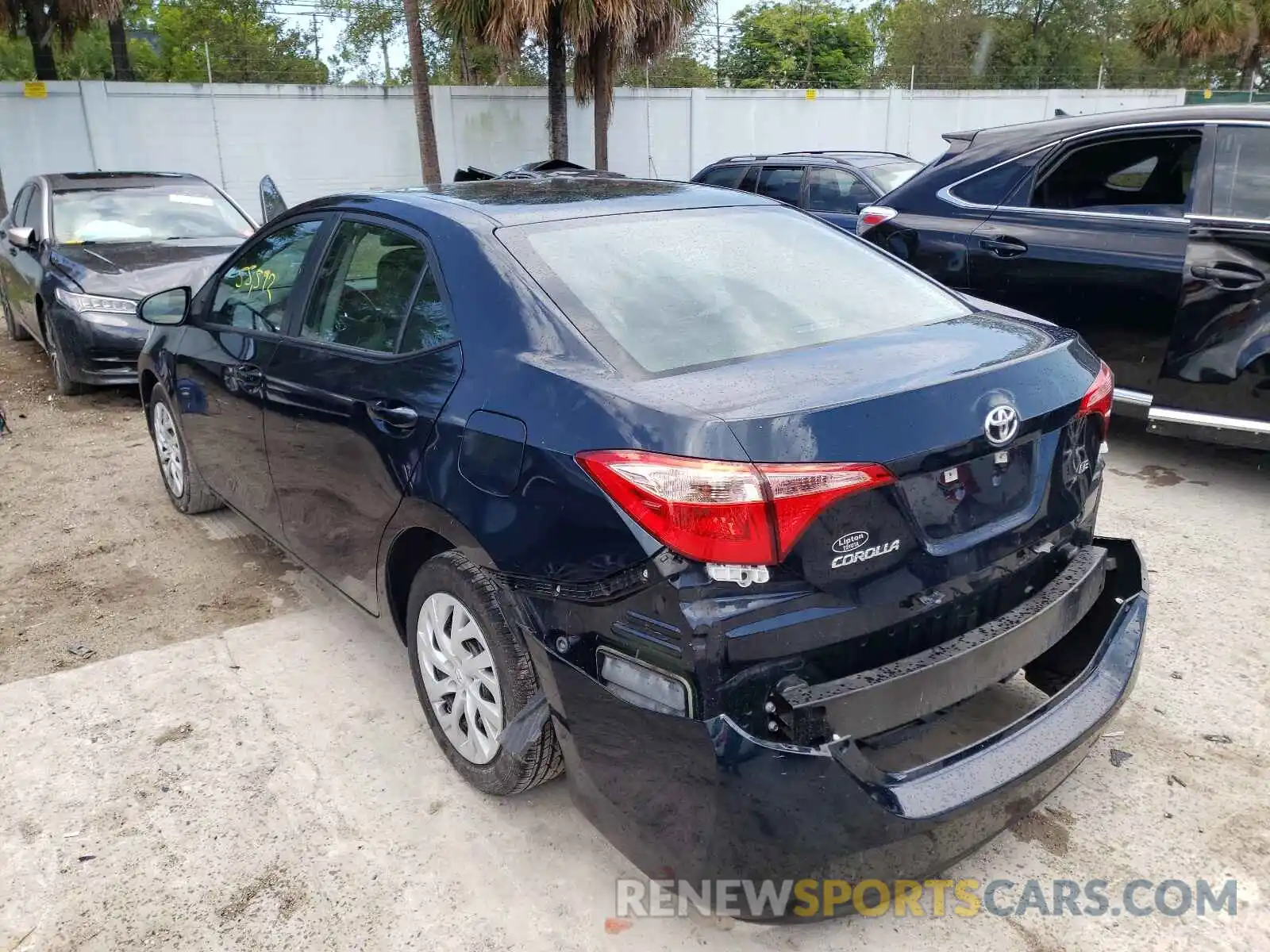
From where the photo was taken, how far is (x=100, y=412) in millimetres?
6859

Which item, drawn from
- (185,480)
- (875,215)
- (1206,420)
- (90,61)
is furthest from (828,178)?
(90,61)

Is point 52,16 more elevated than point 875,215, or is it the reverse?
point 52,16

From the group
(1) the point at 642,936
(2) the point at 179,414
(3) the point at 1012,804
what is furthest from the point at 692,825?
(2) the point at 179,414

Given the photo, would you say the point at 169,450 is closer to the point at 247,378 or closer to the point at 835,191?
the point at 247,378

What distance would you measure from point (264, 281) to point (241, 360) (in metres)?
0.32

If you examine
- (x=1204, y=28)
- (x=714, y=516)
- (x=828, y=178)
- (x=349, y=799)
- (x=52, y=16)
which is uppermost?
(x=1204, y=28)

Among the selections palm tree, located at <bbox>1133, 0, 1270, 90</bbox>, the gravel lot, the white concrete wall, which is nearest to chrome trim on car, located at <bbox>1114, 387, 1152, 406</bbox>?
the gravel lot

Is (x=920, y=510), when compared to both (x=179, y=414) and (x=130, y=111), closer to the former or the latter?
(x=179, y=414)

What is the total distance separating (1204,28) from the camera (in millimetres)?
25875

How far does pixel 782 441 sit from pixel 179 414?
133 inches

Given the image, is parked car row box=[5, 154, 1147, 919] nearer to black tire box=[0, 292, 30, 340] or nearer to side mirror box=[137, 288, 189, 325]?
side mirror box=[137, 288, 189, 325]

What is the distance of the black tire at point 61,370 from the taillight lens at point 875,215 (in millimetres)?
5545

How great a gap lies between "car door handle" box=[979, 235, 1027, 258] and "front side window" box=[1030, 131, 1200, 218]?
218mm

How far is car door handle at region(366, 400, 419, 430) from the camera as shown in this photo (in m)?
2.59
